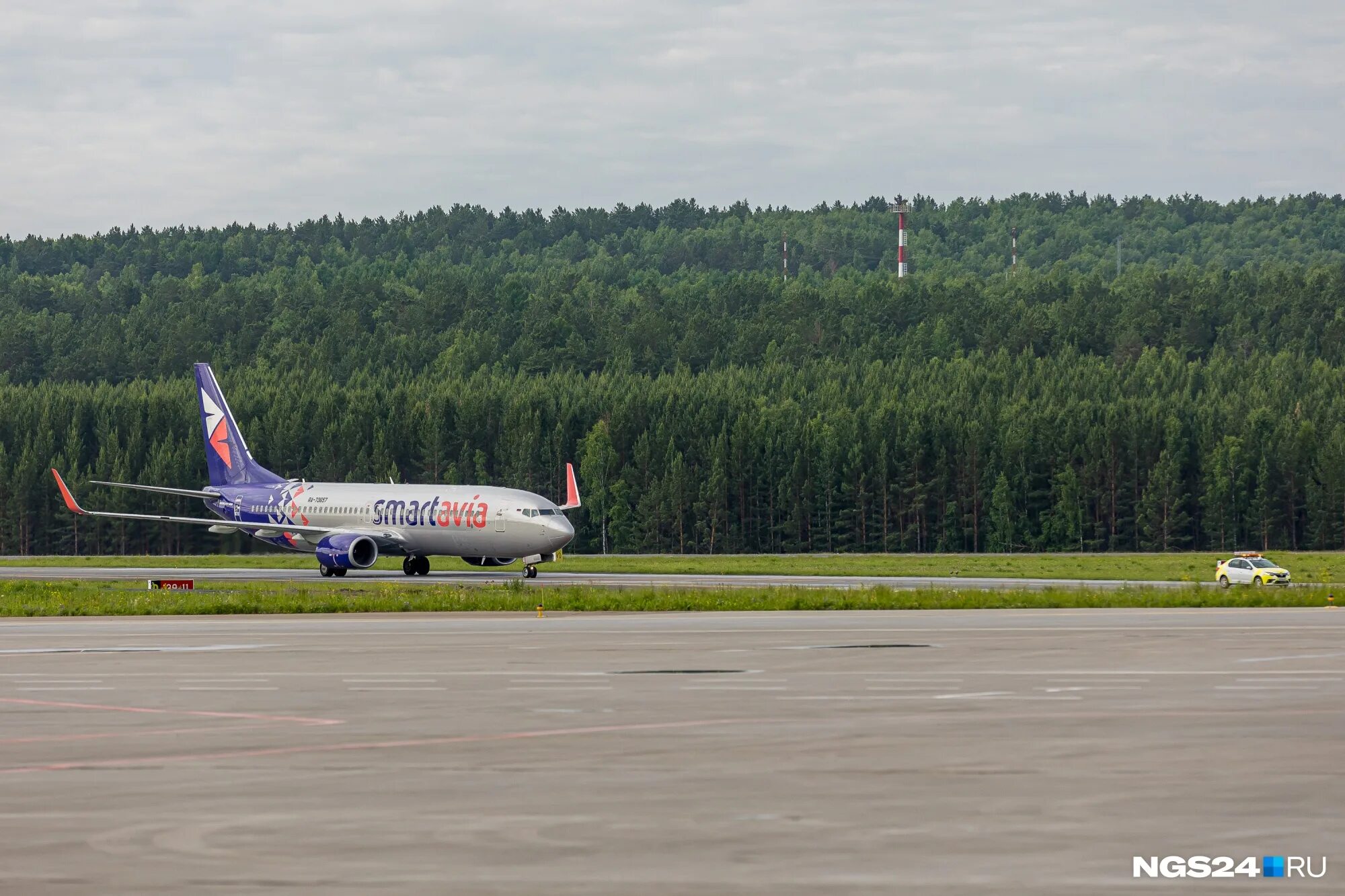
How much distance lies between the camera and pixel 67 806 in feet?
57.8

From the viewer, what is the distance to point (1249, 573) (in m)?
74.4

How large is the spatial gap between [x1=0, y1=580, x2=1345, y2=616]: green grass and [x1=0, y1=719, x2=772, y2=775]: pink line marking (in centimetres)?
2731

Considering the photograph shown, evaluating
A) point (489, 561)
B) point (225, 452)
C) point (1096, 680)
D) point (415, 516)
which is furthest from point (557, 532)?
point (1096, 680)

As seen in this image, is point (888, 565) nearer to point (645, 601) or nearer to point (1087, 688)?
point (645, 601)

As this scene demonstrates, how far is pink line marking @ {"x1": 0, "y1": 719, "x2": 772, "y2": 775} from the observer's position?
67.0 ft

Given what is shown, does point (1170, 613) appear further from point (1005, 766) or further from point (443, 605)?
point (1005, 766)

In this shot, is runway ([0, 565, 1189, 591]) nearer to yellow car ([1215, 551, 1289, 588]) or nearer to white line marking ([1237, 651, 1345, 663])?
yellow car ([1215, 551, 1289, 588])

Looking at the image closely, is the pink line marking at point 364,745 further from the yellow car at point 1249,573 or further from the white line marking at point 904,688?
the yellow car at point 1249,573

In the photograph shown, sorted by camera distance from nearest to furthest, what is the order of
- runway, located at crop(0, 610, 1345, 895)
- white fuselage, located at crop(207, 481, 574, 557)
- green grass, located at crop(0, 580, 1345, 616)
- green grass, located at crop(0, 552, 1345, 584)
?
runway, located at crop(0, 610, 1345, 895) < green grass, located at crop(0, 580, 1345, 616) < white fuselage, located at crop(207, 481, 574, 557) < green grass, located at crop(0, 552, 1345, 584)

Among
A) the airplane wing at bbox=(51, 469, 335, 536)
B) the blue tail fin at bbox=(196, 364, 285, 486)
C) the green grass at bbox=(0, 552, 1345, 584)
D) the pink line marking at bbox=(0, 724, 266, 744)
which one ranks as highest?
the blue tail fin at bbox=(196, 364, 285, 486)

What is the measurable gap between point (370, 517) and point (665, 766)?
62516mm

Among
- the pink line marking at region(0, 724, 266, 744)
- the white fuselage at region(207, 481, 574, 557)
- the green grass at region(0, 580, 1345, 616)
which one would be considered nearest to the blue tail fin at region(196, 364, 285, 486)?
the white fuselage at region(207, 481, 574, 557)

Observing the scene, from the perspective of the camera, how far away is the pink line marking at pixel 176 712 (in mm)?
24703

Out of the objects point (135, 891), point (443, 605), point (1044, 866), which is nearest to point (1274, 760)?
point (1044, 866)
